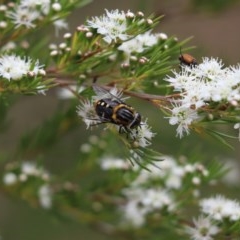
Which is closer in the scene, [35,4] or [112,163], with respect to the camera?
[35,4]

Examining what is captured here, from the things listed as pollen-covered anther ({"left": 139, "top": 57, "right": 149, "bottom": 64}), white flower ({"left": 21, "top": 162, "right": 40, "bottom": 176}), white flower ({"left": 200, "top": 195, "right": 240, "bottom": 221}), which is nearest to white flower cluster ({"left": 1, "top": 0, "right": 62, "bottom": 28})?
pollen-covered anther ({"left": 139, "top": 57, "right": 149, "bottom": 64})

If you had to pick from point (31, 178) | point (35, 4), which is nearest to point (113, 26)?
point (35, 4)

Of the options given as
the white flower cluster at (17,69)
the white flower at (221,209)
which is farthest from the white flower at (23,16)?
the white flower at (221,209)

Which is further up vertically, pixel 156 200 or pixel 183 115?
pixel 156 200

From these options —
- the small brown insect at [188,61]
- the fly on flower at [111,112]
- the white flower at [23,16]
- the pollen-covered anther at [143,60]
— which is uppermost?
the white flower at [23,16]

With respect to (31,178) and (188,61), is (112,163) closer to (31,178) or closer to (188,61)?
(31,178)

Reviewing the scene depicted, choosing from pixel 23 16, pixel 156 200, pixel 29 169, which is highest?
pixel 23 16

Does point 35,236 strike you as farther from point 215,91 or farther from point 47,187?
point 215,91

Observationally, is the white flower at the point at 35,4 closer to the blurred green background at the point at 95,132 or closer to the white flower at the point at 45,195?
the blurred green background at the point at 95,132
